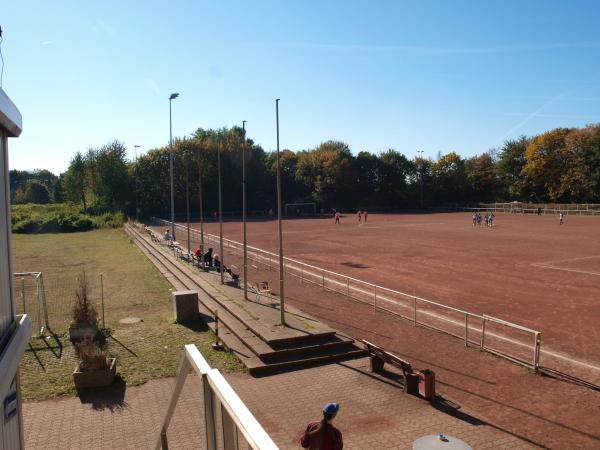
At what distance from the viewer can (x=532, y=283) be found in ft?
70.7

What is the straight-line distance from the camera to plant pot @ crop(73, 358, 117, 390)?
35.9ft

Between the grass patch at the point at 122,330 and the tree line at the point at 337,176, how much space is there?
40720mm

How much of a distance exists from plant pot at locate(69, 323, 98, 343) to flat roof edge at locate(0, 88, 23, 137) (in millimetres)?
10955

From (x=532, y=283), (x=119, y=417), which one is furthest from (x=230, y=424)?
(x=532, y=283)

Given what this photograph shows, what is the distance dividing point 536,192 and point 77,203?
80.7 metres

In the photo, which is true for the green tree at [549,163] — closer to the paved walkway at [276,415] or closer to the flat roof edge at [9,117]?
the paved walkway at [276,415]

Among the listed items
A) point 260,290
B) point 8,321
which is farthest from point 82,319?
point 8,321

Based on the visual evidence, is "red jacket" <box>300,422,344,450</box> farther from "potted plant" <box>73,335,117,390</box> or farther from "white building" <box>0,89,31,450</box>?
"potted plant" <box>73,335,117,390</box>

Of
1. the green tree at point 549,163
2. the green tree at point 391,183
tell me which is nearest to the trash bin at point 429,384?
the green tree at point 549,163

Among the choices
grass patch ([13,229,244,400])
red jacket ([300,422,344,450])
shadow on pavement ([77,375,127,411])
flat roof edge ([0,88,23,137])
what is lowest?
shadow on pavement ([77,375,127,411])

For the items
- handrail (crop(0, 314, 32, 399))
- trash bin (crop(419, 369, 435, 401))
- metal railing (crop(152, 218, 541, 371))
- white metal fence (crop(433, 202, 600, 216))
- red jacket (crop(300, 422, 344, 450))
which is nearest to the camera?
handrail (crop(0, 314, 32, 399))

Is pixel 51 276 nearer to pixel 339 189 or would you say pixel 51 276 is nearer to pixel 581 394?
pixel 581 394

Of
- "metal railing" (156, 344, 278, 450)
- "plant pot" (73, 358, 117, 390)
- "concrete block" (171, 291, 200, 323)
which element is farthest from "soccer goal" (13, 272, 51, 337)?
"metal railing" (156, 344, 278, 450)

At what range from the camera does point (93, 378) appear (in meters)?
11.0
